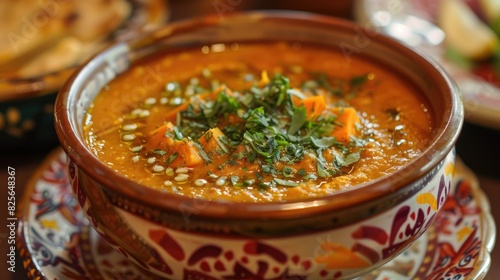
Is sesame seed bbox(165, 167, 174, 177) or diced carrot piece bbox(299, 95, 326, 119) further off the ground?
diced carrot piece bbox(299, 95, 326, 119)

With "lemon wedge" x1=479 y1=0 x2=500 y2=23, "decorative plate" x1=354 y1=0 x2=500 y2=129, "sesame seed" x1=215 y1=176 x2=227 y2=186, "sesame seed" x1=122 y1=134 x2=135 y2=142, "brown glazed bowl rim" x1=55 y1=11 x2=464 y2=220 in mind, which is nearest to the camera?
"brown glazed bowl rim" x1=55 y1=11 x2=464 y2=220

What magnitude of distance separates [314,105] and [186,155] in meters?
0.44

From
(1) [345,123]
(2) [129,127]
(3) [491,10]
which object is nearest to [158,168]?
(2) [129,127]

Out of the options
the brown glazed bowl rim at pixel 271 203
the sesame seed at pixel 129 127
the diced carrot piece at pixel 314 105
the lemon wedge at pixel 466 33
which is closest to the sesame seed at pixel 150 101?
the sesame seed at pixel 129 127

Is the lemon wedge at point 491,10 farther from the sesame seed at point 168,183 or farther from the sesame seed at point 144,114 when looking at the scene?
the sesame seed at point 168,183

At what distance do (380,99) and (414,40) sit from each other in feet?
3.62

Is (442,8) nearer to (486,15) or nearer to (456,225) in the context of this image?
(486,15)

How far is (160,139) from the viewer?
1869mm

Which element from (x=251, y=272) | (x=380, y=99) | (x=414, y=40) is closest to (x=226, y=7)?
(x=414, y=40)

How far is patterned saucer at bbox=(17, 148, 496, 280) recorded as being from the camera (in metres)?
1.81

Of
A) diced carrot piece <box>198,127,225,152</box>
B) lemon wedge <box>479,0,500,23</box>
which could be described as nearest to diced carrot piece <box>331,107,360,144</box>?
diced carrot piece <box>198,127,225,152</box>

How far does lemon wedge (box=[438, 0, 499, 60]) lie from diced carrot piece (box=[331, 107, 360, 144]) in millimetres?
1231

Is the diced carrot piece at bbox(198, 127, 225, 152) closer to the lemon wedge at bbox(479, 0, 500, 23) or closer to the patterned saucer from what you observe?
the patterned saucer

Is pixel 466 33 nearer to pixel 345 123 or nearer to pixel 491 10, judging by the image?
pixel 491 10
